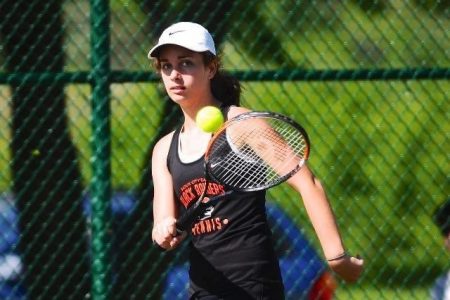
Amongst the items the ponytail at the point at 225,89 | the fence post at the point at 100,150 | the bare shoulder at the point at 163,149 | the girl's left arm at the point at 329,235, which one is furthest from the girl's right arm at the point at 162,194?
the fence post at the point at 100,150

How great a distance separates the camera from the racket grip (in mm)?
3717

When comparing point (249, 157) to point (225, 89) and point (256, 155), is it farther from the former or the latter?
point (225, 89)

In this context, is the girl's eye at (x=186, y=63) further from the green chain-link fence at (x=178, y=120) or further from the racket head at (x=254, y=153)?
the green chain-link fence at (x=178, y=120)

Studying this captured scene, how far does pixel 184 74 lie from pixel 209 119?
0.23 metres

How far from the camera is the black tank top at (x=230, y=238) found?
12.3 feet

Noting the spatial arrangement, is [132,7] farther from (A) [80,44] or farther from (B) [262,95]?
(B) [262,95]

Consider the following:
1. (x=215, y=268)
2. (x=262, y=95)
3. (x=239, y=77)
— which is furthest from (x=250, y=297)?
(x=262, y=95)

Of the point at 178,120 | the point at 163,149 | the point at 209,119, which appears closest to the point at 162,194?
the point at 163,149

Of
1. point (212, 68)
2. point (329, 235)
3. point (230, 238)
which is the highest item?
point (212, 68)

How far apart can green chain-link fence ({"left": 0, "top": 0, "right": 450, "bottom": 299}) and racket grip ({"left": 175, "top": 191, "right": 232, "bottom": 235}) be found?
4.26ft

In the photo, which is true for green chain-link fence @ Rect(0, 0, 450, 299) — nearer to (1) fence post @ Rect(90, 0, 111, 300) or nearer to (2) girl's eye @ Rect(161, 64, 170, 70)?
(1) fence post @ Rect(90, 0, 111, 300)

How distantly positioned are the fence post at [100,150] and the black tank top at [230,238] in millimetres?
1215

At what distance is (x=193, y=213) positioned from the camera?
12.2 ft

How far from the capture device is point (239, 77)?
201 inches
